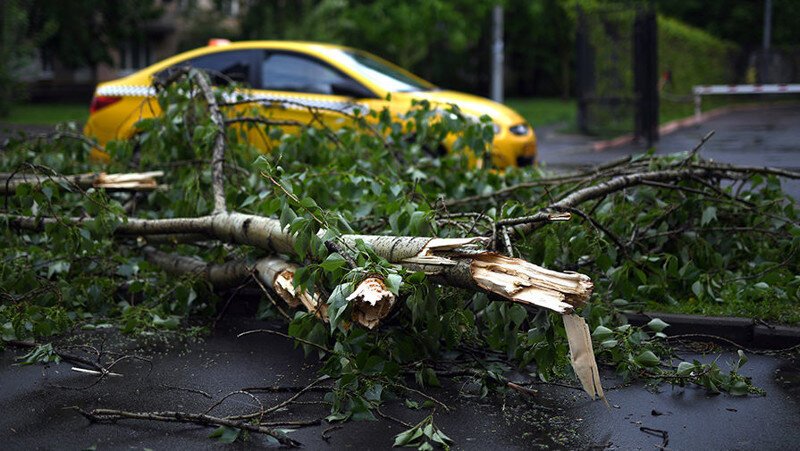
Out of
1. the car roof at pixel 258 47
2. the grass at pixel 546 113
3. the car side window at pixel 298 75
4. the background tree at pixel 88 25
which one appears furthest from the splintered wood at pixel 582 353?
the background tree at pixel 88 25

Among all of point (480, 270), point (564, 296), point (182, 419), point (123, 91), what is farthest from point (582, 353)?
point (123, 91)

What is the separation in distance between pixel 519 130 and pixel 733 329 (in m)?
5.48

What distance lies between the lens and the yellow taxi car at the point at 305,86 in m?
10.3

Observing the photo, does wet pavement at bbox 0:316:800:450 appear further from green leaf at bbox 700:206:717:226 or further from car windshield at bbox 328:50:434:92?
car windshield at bbox 328:50:434:92

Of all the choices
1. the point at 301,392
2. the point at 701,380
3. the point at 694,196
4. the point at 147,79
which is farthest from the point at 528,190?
the point at 147,79

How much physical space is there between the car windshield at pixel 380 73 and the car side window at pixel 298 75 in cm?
23

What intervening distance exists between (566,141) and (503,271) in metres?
15.2

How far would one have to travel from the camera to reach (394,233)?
5.36 metres

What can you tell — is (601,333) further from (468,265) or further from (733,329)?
(733,329)

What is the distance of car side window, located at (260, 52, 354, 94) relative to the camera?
1051 centimetres

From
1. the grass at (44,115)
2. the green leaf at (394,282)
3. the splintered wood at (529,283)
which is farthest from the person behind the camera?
the grass at (44,115)

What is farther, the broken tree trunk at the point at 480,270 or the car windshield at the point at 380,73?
the car windshield at the point at 380,73

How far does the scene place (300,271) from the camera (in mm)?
4574

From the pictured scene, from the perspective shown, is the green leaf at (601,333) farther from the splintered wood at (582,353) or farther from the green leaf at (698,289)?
the green leaf at (698,289)
